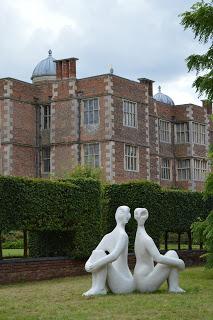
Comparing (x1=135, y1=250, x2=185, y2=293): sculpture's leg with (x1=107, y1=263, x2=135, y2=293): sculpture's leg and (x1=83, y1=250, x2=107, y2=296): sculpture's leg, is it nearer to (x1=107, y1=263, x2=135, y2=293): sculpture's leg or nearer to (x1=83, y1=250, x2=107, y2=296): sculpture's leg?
(x1=107, y1=263, x2=135, y2=293): sculpture's leg

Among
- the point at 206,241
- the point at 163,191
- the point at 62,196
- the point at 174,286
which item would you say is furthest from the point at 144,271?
the point at 163,191

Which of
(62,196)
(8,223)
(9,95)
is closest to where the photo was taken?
(8,223)

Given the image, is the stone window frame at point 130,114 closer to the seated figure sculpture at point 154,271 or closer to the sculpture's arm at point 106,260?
the seated figure sculpture at point 154,271

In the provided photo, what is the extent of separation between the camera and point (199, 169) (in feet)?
146

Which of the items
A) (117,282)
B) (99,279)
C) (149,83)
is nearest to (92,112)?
(149,83)

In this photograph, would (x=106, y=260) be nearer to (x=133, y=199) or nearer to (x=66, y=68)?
(x=133, y=199)

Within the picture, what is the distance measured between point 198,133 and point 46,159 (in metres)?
12.0

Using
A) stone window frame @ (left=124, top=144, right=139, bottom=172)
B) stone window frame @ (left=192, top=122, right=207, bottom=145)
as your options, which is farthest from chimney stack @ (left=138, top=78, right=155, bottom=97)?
stone window frame @ (left=124, top=144, right=139, bottom=172)

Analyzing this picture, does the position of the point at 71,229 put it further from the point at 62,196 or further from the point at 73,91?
the point at 73,91

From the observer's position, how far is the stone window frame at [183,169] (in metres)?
44.0

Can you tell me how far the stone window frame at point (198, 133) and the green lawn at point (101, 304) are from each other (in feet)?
99.4

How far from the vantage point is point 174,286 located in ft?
41.6

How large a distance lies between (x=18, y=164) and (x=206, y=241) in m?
22.1

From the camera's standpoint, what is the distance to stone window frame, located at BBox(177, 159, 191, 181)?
44.0m
